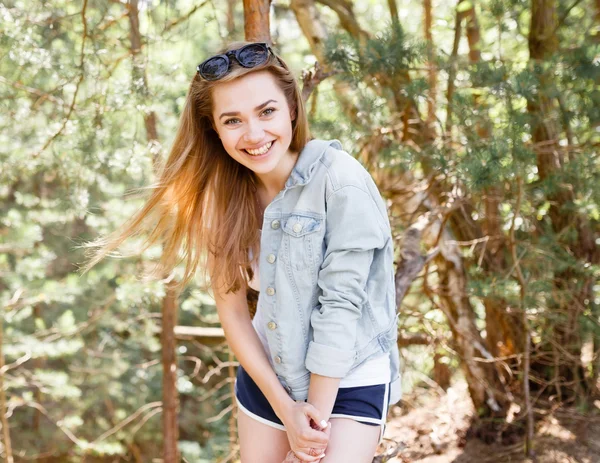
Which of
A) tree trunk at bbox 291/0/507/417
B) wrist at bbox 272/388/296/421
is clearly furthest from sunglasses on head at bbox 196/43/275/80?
tree trunk at bbox 291/0/507/417

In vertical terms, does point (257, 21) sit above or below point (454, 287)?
above

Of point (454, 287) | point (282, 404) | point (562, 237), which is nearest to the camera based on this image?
point (282, 404)

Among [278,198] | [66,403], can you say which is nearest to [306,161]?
[278,198]

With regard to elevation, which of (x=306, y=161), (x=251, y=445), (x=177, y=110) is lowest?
(x=251, y=445)

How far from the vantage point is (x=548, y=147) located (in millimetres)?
3326

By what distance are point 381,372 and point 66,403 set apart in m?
8.43

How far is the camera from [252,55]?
6.39 ft

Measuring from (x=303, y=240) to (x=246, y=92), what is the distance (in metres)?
0.47

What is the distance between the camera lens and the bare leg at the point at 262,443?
201cm

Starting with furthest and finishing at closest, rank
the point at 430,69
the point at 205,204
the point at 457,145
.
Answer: the point at 457,145, the point at 430,69, the point at 205,204

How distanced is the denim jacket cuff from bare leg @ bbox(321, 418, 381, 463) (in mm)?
156

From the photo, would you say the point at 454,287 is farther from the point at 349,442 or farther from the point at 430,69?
the point at 349,442

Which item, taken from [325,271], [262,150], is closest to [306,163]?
[262,150]

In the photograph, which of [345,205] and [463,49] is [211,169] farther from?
[463,49]
